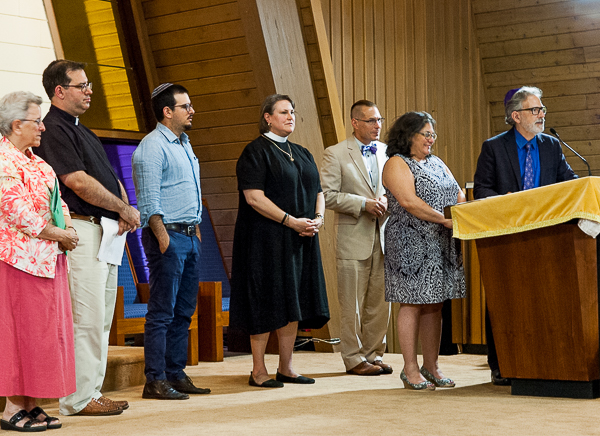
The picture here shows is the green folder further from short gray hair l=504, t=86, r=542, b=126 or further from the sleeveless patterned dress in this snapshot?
short gray hair l=504, t=86, r=542, b=126

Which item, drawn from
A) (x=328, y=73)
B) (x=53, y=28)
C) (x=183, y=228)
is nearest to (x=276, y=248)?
(x=183, y=228)

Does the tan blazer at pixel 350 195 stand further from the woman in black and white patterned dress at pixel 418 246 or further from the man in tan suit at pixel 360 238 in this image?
the woman in black and white patterned dress at pixel 418 246

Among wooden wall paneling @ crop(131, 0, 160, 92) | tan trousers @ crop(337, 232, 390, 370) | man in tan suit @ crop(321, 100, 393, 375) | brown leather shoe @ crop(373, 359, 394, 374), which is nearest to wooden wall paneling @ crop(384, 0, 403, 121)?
wooden wall paneling @ crop(131, 0, 160, 92)

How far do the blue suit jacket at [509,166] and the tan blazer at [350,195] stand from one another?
2.35 feet

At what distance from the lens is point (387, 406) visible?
314 centimetres

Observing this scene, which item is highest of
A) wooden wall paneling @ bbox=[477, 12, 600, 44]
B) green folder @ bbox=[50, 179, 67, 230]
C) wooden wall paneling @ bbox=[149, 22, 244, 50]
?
wooden wall paneling @ bbox=[149, 22, 244, 50]

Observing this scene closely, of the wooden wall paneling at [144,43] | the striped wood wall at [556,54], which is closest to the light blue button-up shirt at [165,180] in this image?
the wooden wall paneling at [144,43]

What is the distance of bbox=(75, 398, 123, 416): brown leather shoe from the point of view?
3.10m

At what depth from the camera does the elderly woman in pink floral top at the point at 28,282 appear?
2.78m

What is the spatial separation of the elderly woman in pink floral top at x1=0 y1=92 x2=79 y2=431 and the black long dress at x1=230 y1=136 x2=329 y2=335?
3.75 ft

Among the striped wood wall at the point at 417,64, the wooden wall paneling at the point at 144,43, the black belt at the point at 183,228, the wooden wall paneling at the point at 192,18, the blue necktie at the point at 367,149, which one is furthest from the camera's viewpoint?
the striped wood wall at the point at 417,64

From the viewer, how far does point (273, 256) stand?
152 inches

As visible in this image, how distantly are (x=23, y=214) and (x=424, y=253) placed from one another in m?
1.73

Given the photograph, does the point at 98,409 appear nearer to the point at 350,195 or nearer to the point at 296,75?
the point at 350,195
